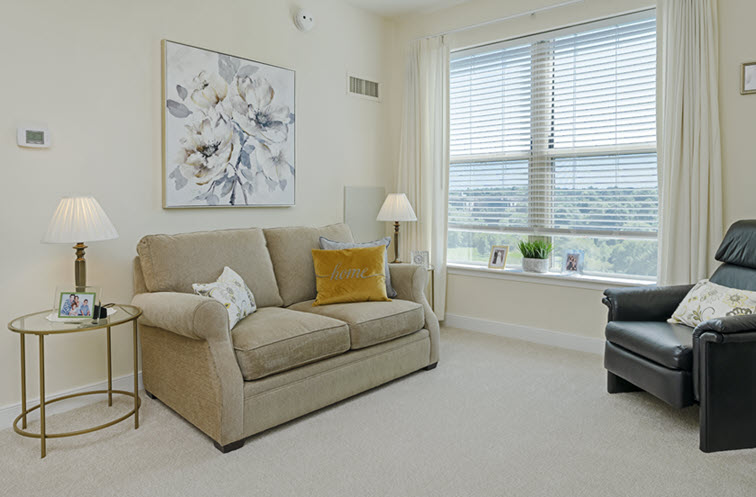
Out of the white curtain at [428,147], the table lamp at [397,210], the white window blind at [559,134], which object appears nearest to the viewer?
the white window blind at [559,134]

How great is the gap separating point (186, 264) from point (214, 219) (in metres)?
0.62

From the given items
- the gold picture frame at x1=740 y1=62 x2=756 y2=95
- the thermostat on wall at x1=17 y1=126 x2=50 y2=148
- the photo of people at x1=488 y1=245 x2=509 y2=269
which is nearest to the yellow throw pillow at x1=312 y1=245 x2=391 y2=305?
the photo of people at x1=488 y1=245 x2=509 y2=269

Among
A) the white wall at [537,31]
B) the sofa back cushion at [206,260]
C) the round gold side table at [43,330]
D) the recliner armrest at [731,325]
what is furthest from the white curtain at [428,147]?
the round gold side table at [43,330]

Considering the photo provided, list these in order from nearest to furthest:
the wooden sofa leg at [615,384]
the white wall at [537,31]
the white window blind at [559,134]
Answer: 1. the wooden sofa leg at [615,384]
2. the white wall at [537,31]
3. the white window blind at [559,134]

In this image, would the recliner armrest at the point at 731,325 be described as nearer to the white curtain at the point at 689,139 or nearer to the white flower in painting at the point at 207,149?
the white curtain at the point at 689,139

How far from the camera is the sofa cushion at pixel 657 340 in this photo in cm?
241

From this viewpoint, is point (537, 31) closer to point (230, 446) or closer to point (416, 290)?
point (416, 290)

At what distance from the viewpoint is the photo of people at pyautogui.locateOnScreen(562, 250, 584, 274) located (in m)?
4.00

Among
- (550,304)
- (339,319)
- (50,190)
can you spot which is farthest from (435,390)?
(50,190)

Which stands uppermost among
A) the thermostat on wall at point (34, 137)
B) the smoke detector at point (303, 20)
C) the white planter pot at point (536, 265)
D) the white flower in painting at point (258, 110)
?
the smoke detector at point (303, 20)

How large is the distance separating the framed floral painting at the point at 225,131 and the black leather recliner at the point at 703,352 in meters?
2.43

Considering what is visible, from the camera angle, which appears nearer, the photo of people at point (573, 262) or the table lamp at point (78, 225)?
the table lamp at point (78, 225)

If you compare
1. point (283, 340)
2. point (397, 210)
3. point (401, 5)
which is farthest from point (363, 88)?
point (283, 340)

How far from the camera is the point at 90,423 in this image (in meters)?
2.69
